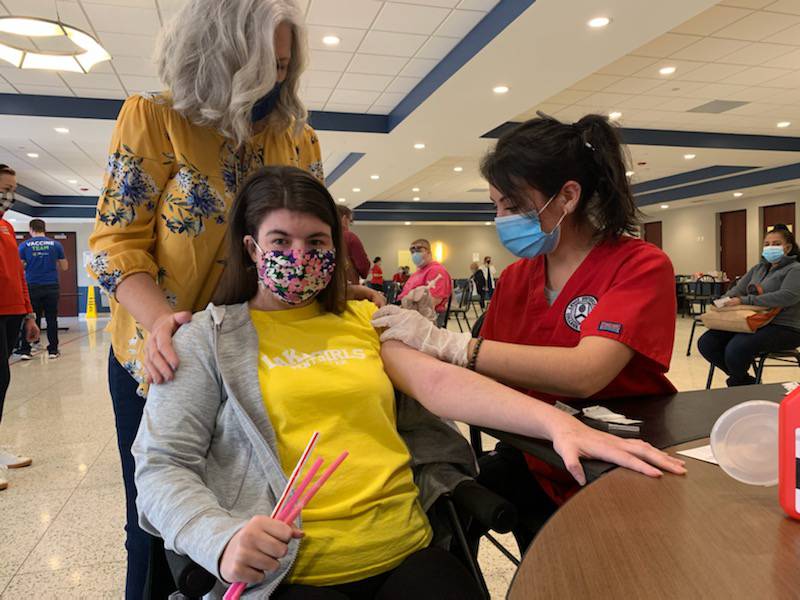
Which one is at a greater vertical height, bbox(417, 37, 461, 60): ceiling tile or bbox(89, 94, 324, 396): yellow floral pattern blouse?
bbox(417, 37, 461, 60): ceiling tile

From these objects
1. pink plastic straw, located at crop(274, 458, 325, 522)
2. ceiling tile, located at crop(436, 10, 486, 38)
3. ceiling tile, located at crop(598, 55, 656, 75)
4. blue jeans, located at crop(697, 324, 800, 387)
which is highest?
ceiling tile, located at crop(598, 55, 656, 75)

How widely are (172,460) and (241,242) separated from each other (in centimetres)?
44

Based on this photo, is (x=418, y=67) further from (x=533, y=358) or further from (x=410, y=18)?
(x=533, y=358)

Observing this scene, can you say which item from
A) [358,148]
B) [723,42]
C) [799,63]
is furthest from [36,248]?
[799,63]

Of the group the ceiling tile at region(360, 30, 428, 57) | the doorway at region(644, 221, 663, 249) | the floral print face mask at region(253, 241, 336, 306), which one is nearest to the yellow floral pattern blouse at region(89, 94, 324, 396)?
the floral print face mask at region(253, 241, 336, 306)

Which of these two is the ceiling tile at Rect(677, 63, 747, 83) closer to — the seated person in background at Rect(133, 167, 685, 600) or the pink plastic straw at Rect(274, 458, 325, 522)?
the seated person in background at Rect(133, 167, 685, 600)

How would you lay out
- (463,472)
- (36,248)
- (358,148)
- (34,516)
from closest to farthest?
(463,472) < (34,516) < (36,248) < (358,148)

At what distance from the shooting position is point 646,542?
1.82 ft

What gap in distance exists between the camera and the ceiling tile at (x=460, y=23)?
4.36 meters

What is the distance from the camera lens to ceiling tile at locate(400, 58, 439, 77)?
5320 mm

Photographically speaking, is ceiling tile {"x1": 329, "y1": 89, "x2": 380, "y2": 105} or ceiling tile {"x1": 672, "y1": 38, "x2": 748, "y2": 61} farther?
ceiling tile {"x1": 329, "y1": 89, "x2": 380, "y2": 105}

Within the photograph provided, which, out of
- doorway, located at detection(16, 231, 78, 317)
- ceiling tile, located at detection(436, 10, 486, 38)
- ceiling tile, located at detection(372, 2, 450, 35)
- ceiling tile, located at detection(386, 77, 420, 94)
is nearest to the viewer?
ceiling tile, located at detection(372, 2, 450, 35)

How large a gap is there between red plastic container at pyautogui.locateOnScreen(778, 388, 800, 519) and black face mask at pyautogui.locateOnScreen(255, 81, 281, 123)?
1.03m

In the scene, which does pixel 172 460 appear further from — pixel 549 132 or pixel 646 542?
pixel 549 132
